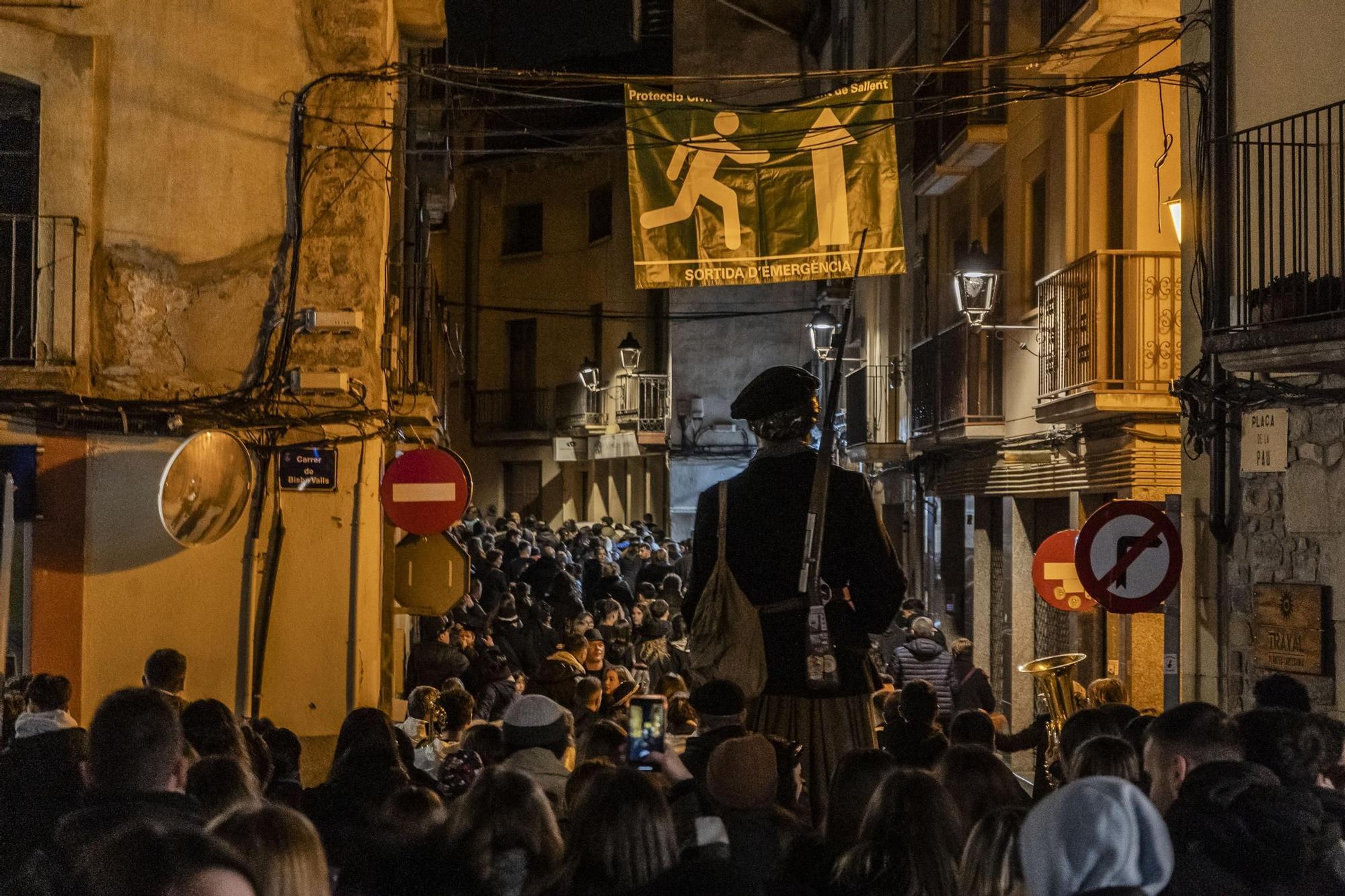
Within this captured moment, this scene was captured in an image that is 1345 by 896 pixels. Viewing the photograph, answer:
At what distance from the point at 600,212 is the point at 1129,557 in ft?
105

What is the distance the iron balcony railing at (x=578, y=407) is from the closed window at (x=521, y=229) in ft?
13.1

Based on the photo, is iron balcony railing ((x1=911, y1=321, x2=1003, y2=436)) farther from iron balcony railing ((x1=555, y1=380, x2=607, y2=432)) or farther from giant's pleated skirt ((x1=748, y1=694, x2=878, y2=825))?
iron balcony railing ((x1=555, y1=380, x2=607, y2=432))

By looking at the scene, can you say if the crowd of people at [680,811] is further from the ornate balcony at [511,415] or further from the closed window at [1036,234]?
the ornate balcony at [511,415]

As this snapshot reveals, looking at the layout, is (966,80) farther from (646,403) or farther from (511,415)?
(511,415)

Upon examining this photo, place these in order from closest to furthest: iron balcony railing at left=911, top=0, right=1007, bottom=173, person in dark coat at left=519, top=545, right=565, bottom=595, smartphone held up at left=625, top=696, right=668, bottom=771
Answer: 1. smartphone held up at left=625, top=696, right=668, bottom=771
2. iron balcony railing at left=911, top=0, right=1007, bottom=173
3. person in dark coat at left=519, top=545, right=565, bottom=595

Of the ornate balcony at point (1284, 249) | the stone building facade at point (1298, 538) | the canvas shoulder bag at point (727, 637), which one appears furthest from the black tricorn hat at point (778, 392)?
the stone building facade at point (1298, 538)

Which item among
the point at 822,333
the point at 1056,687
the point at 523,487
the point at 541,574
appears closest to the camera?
the point at 1056,687

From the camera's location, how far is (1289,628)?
9859 mm

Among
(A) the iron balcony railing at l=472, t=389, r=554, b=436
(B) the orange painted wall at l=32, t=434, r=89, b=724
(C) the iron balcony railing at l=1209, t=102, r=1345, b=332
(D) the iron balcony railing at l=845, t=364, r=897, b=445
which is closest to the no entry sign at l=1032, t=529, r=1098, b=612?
(C) the iron balcony railing at l=1209, t=102, r=1345, b=332

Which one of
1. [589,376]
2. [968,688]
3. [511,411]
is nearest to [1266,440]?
[968,688]

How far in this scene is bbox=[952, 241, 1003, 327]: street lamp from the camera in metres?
16.9

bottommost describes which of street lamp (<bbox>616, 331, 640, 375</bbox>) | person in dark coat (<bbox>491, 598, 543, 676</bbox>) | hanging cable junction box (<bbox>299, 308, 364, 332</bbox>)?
person in dark coat (<bbox>491, 598, 543, 676</bbox>)

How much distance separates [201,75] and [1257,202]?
7.51 meters

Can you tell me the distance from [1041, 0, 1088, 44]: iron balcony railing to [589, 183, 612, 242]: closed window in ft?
82.1
